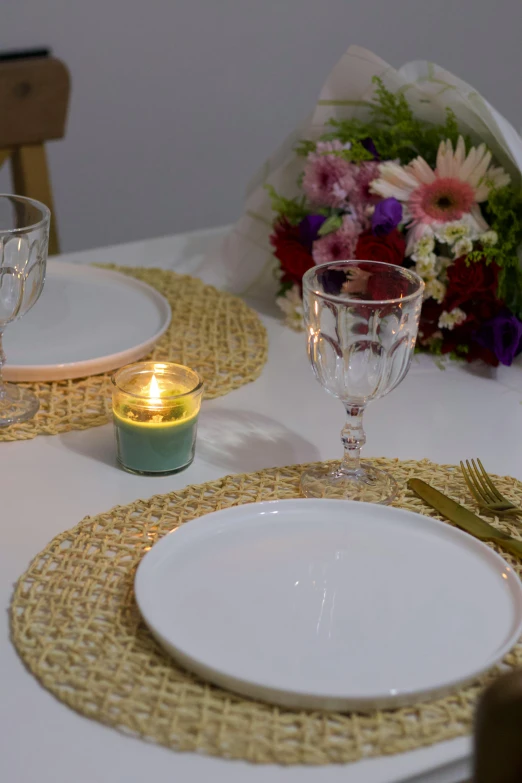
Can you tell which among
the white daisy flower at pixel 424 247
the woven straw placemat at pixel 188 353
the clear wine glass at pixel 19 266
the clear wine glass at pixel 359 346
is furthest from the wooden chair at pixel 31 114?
the clear wine glass at pixel 359 346

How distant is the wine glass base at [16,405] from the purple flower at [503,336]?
0.51m

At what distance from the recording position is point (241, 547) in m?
0.69

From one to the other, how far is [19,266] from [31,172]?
853 mm

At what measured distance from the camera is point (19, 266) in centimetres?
89

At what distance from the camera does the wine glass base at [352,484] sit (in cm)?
79

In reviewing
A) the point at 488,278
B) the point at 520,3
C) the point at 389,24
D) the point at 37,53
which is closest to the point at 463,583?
the point at 488,278

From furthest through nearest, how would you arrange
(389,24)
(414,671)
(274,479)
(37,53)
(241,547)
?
(389,24) → (37,53) → (274,479) → (241,547) → (414,671)

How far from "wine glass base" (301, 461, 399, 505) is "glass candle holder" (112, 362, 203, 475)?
0.12m

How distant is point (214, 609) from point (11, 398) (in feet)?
1.39

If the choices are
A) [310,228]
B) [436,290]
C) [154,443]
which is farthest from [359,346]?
[310,228]

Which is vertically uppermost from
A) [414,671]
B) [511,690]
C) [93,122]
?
[511,690]

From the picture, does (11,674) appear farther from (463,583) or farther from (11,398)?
(11,398)

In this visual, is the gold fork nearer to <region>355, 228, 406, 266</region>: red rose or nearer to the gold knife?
the gold knife

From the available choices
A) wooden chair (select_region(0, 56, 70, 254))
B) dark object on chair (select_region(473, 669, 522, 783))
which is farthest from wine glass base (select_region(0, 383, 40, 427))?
wooden chair (select_region(0, 56, 70, 254))
